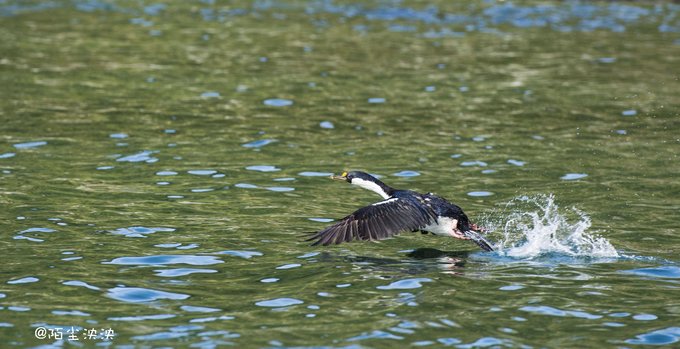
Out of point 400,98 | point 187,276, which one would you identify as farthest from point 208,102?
point 187,276

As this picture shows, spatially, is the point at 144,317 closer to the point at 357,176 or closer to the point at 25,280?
the point at 25,280

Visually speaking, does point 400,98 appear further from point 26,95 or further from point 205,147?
point 26,95

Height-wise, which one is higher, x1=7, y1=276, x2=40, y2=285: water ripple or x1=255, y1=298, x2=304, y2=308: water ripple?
x1=7, y1=276, x2=40, y2=285: water ripple

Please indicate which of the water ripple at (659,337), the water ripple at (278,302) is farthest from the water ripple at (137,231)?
the water ripple at (659,337)

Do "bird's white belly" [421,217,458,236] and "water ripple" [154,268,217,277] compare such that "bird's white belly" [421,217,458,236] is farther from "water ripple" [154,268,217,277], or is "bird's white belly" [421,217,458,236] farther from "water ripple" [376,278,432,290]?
"water ripple" [154,268,217,277]

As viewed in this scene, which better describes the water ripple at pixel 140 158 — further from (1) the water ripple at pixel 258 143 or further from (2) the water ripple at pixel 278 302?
(2) the water ripple at pixel 278 302

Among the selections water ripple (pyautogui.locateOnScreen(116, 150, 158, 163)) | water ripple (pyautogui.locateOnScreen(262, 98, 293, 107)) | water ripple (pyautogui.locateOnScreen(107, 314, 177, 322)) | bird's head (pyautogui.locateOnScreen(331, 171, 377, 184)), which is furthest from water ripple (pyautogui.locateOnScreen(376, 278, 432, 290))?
water ripple (pyautogui.locateOnScreen(262, 98, 293, 107))

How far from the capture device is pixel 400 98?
26047 millimetres

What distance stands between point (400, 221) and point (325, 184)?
189 inches

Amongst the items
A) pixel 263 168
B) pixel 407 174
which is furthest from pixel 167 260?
pixel 407 174

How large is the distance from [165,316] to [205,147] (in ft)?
32.4

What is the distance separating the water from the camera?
10.8 m

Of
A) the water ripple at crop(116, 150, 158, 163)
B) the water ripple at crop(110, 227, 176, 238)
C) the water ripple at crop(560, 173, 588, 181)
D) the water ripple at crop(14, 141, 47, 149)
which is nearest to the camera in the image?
the water ripple at crop(110, 227, 176, 238)

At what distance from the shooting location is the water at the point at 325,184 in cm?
1083
